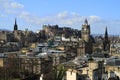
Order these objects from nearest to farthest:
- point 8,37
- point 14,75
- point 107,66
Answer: point 107,66, point 14,75, point 8,37

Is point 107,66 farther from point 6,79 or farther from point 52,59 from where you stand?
point 52,59

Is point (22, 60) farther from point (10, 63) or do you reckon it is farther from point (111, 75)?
point (111, 75)

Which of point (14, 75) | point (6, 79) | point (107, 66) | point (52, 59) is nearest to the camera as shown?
point (6, 79)

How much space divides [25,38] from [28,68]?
77.6m

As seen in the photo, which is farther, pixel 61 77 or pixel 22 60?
pixel 22 60

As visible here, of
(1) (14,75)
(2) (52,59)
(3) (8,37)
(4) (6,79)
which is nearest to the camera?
(4) (6,79)

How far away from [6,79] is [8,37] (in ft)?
308

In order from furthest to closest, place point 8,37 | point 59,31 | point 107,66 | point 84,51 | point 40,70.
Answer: point 59,31 → point 8,37 → point 84,51 → point 40,70 → point 107,66

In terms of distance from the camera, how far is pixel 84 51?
10212 centimetres

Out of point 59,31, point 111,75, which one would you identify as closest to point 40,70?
point 111,75

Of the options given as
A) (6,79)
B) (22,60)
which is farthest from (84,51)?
(6,79)

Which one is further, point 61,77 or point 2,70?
point 2,70

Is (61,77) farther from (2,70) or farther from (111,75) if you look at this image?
(2,70)

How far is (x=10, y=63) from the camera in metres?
68.2
